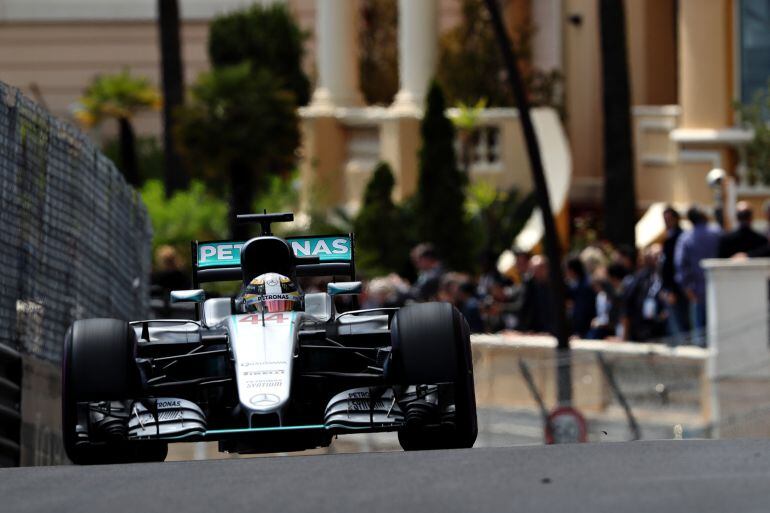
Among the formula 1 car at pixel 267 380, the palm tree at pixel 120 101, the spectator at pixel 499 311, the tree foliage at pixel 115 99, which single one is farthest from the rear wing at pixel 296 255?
the tree foliage at pixel 115 99

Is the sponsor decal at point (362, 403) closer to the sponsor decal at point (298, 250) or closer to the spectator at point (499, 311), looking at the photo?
the sponsor decal at point (298, 250)

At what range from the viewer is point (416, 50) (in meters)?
40.1

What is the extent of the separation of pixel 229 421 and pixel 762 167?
73.3ft

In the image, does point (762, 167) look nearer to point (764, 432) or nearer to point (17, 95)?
point (764, 432)

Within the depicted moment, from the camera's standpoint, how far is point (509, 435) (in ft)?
82.2

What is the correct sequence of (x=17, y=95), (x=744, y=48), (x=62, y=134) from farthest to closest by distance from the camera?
(x=744, y=48), (x=62, y=134), (x=17, y=95)

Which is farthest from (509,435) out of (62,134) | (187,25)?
(187,25)

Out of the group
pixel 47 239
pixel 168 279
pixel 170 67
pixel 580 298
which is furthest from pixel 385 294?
pixel 170 67

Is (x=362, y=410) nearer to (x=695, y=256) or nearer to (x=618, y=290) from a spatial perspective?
(x=695, y=256)

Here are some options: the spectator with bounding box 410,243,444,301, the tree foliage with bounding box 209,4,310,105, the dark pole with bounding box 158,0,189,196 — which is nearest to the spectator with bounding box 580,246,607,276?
the spectator with bounding box 410,243,444,301

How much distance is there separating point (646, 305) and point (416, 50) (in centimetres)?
1537

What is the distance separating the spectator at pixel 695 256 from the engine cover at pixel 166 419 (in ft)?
41.5

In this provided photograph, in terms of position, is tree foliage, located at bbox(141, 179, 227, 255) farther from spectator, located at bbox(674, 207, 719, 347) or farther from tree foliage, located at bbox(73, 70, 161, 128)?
spectator, located at bbox(674, 207, 719, 347)

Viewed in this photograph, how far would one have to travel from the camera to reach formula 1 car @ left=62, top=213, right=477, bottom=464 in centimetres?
1277
